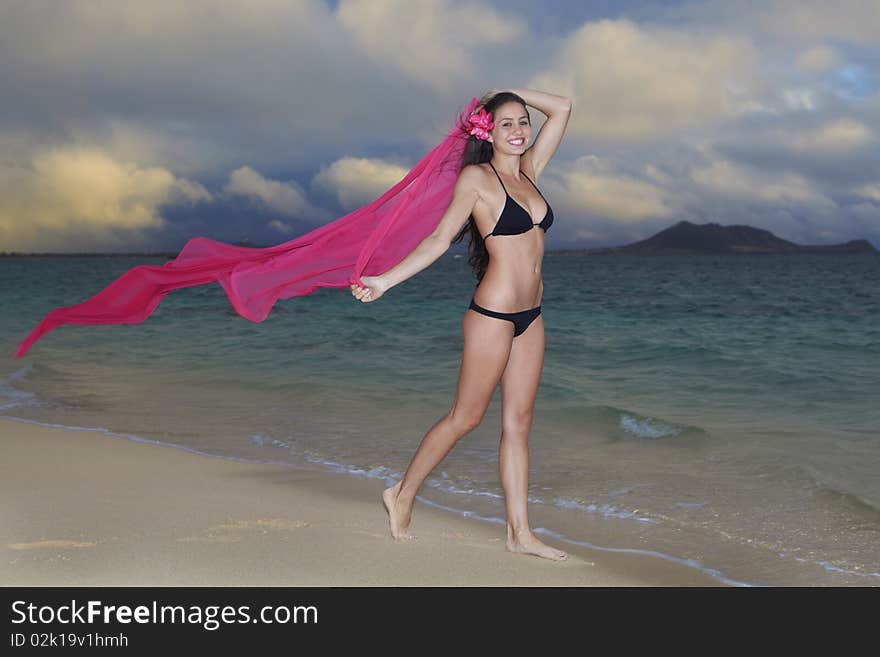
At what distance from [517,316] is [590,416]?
5.01m

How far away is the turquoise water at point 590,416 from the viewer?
5434 mm

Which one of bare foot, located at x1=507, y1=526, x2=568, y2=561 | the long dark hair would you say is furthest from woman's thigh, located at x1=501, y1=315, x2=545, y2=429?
bare foot, located at x1=507, y1=526, x2=568, y2=561

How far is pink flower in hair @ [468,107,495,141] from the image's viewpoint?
14.0 feet

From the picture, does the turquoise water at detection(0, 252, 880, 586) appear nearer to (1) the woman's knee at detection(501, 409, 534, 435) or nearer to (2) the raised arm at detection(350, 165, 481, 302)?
(1) the woman's knee at detection(501, 409, 534, 435)

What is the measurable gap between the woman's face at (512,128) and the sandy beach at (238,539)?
1.89 metres

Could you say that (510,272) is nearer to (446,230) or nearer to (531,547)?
(446,230)

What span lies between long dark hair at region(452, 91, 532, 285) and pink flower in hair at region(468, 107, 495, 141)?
0.03m

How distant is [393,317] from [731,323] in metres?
7.96

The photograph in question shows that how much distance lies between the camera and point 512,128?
4230 millimetres

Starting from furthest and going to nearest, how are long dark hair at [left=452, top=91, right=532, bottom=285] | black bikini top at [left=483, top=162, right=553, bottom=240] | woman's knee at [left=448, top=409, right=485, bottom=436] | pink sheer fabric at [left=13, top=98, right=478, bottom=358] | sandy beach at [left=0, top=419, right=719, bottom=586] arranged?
1. pink sheer fabric at [left=13, top=98, right=478, bottom=358]
2. woman's knee at [left=448, top=409, right=485, bottom=436]
3. long dark hair at [left=452, top=91, right=532, bottom=285]
4. black bikini top at [left=483, top=162, right=553, bottom=240]
5. sandy beach at [left=0, top=419, right=719, bottom=586]

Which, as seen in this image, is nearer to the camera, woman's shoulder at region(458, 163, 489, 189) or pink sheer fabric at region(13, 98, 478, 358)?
woman's shoulder at region(458, 163, 489, 189)

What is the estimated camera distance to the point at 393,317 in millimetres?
22875

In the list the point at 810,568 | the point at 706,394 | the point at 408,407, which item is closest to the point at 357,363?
the point at 408,407
